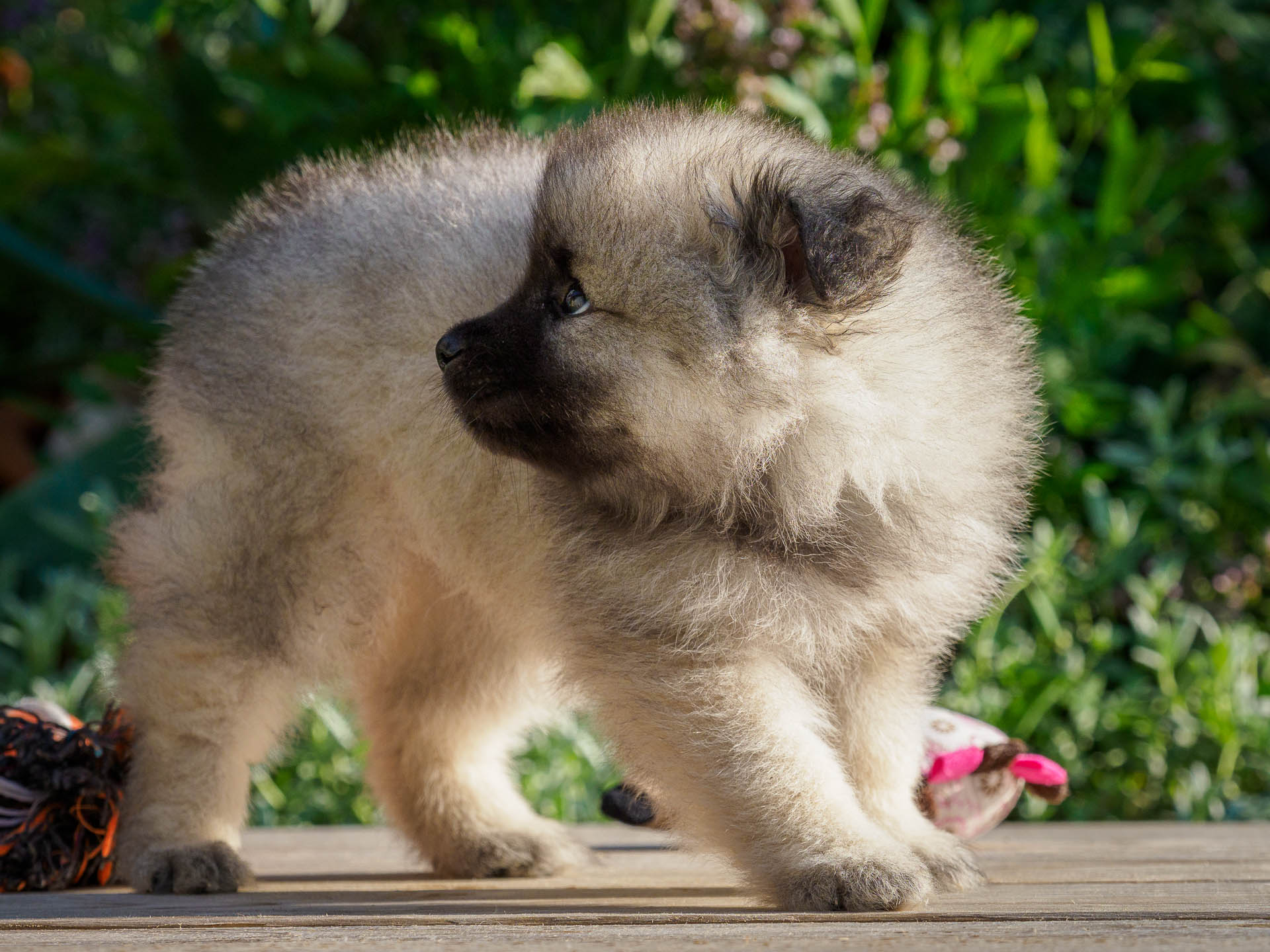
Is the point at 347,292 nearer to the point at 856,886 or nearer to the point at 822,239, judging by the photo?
the point at 822,239

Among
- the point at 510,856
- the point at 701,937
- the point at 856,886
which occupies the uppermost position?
the point at 701,937

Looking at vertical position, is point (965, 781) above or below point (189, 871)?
below

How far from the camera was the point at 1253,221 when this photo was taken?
198 inches

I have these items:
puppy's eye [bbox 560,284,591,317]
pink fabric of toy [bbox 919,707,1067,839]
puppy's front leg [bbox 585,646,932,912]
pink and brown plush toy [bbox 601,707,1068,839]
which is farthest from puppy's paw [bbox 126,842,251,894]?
pink fabric of toy [bbox 919,707,1067,839]

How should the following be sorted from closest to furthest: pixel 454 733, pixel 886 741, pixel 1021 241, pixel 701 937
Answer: pixel 701 937 < pixel 886 741 < pixel 454 733 < pixel 1021 241

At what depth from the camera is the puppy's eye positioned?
220cm

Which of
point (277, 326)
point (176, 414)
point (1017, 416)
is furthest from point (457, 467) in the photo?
point (1017, 416)

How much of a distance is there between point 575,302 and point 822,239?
413 millimetres

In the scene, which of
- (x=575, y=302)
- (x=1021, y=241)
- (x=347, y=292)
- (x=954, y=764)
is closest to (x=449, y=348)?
(x=575, y=302)

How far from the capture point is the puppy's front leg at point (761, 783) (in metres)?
2.03

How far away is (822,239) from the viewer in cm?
204

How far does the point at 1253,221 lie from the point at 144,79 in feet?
14.1

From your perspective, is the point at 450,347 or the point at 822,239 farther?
the point at 450,347

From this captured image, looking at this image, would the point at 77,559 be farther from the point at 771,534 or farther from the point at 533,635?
the point at 771,534
